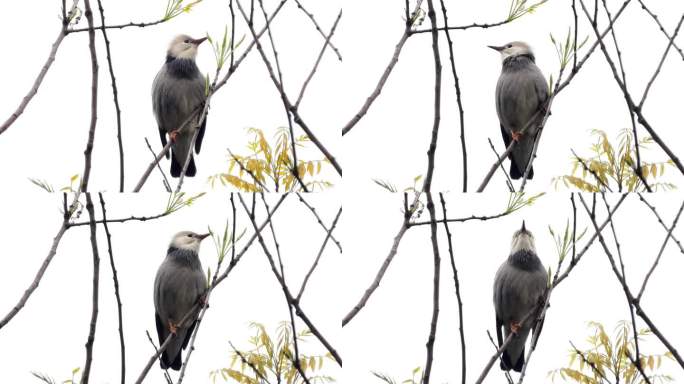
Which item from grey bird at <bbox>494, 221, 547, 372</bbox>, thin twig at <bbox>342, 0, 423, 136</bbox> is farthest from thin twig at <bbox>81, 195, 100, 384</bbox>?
grey bird at <bbox>494, 221, 547, 372</bbox>

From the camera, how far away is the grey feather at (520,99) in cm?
326

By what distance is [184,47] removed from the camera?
3141 mm

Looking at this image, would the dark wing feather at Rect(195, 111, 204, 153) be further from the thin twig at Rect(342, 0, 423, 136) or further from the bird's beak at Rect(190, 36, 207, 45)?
the thin twig at Rect(342, 0, 423, 136)

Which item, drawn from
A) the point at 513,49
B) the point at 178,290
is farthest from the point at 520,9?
the point at 178,290

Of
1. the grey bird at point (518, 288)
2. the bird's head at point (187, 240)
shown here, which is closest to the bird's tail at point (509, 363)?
the grey bird at point (518, 288)

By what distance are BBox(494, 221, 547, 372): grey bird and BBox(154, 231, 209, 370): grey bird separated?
1.20 meters

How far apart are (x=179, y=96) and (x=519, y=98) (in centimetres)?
142

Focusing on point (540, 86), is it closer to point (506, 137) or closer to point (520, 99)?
point (520, 99)

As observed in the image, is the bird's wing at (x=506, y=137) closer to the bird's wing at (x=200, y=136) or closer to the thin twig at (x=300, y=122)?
the thin twig at (x=300, y=122)

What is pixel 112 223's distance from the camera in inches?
120

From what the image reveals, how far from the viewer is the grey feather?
326 cm

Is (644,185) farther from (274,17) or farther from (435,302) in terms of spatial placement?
(274,17)

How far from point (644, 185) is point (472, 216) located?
2.30ft

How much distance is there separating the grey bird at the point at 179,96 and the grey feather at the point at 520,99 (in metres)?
1.21
